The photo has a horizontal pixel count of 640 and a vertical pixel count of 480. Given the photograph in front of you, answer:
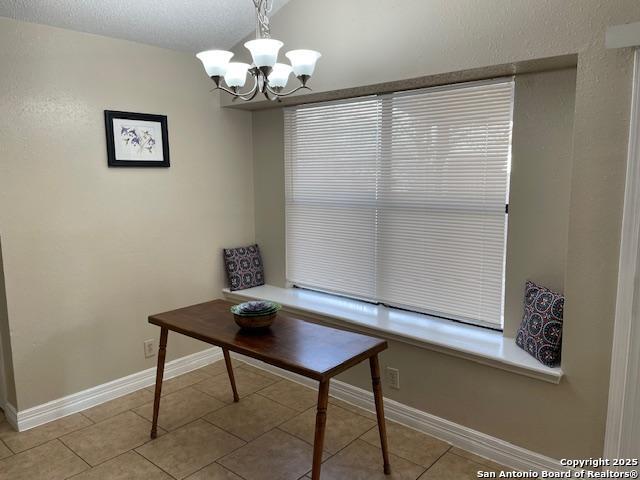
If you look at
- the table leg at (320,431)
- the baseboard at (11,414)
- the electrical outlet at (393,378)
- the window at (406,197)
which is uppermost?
the window at (406,197)

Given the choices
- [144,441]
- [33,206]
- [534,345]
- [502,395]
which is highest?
[33,206]

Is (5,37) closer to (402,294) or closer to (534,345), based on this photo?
(402,294)

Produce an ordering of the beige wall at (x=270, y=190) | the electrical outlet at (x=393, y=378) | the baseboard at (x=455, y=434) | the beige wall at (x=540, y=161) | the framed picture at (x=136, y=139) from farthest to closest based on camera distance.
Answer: the beige wall at (x=270, y=190) → the framed picture at (x=136, y=139) → the electrical outlet at (x=393, y=378) → the baseboard at (x=455, y=434) → the beige wall at (x=540, y=161)

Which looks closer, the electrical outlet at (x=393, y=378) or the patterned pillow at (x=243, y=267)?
the electrical outlet at (x=393, y=378)

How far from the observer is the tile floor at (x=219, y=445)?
7.70 ft

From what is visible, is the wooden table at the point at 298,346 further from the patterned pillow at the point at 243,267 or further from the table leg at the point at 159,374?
the patterned pillow at the point at 243,267

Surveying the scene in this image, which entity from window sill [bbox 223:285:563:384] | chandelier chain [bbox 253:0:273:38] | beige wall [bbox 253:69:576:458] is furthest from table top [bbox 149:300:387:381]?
chandelier chain [bbox 253:0:273:38]

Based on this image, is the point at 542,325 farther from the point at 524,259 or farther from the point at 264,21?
the point at 264,21

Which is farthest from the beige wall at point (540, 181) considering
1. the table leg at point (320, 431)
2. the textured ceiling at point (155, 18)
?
the textured ceiling at point (155, 18)

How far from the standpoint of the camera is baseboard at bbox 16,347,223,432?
2770 mm

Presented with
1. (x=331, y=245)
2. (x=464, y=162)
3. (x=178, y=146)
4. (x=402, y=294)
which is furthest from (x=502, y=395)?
(x=178, y=146)

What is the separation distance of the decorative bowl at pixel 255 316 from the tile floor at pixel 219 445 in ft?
2.46

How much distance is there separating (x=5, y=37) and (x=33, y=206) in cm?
93

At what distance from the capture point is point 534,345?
230 centimetres
